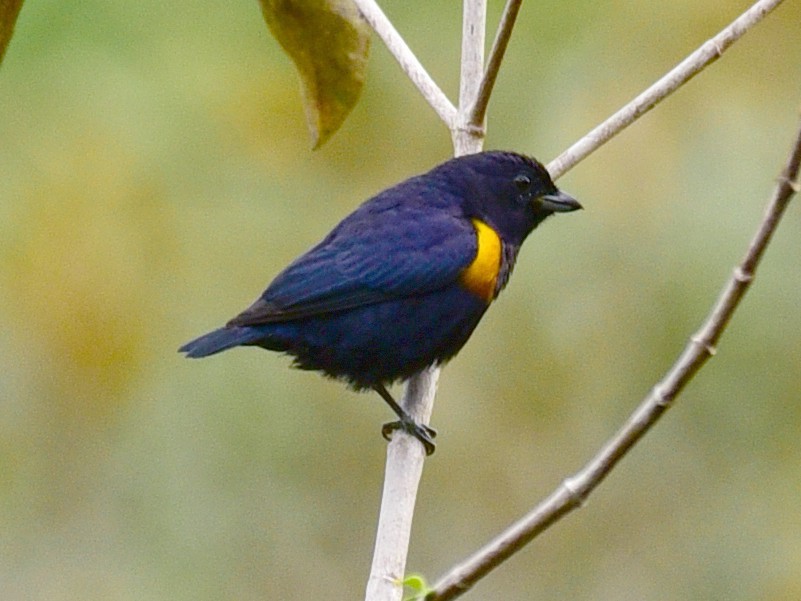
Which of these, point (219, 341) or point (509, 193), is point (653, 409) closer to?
point (219, 341)

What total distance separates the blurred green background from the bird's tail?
1.51 meters

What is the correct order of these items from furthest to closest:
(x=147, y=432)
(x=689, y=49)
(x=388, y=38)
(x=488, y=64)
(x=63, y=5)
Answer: (x=689, y=49) < (x=63, y=5) < (x=147, y=432) < (x=388, y=38) < (x=488, y=64)

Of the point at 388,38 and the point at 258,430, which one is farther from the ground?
the point at 388,38

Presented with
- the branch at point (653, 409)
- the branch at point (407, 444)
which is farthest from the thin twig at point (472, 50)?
the branch at point (653, 409)

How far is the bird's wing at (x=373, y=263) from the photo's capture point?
146 inches

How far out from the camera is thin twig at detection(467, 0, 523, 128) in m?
2.59

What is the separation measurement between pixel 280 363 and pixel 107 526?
91 centimetres

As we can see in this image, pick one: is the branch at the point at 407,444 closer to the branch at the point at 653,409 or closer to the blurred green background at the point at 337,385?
the branch at the point at 653,409

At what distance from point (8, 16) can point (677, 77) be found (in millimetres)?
1932

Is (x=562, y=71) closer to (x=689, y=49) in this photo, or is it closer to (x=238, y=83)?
(x=689, y=49)

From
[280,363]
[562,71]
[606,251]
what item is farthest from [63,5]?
[606,251]

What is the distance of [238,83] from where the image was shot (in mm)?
5727

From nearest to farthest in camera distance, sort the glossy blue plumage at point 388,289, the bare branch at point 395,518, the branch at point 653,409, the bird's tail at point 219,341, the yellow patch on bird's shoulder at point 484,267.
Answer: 1. the branch at point 653,409
2. the bare branch at point 395,518
3. the bird's tail at point 219,341
4. the glossy blue plumage at point 388,289
5. the yellow patch on bird's shoulder at point 484,267

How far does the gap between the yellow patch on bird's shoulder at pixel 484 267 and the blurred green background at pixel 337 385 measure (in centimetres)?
114
